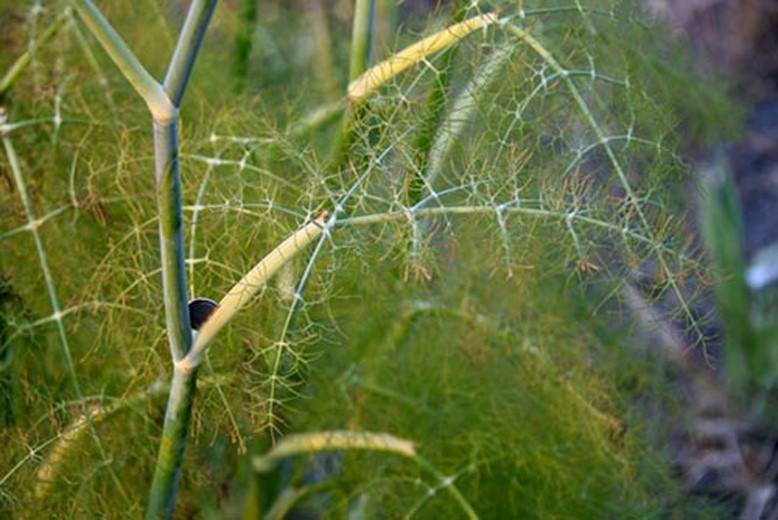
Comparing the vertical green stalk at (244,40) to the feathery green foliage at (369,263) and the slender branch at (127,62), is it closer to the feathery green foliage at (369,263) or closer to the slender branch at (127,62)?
the feathery green foliage at (369,263)

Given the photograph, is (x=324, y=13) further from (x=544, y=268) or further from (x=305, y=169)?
(x=305, y=169)

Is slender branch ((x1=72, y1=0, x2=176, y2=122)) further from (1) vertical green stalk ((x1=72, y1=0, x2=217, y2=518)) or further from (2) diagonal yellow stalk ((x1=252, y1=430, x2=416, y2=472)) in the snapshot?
(2) diagonal yellow stalk ((x1=252, y1=430, x2=416, y2=472))

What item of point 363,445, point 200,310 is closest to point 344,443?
point 363,445

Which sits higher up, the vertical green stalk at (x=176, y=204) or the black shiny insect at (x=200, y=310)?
the vertical green stalk at (x=176, y=204)

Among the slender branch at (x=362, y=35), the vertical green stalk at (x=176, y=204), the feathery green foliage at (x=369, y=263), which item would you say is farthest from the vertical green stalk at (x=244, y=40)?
the vertical green stalk at (x=176, y=204)

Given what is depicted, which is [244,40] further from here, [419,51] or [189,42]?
[189,42]

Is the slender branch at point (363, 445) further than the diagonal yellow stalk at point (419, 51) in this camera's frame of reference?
Yes

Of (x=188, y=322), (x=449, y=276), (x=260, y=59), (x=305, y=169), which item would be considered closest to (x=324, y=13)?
(x=260, y=59)
